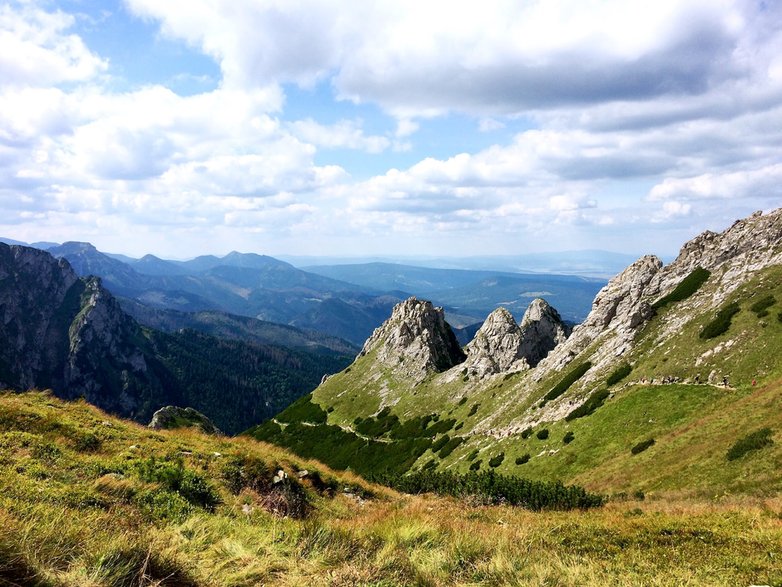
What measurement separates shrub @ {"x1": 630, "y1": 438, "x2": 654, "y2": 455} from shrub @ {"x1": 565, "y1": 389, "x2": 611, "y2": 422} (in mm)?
12016

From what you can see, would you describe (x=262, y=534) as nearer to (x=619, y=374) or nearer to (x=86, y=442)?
(x=86, y=442)

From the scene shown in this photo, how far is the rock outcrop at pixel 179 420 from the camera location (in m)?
44.2

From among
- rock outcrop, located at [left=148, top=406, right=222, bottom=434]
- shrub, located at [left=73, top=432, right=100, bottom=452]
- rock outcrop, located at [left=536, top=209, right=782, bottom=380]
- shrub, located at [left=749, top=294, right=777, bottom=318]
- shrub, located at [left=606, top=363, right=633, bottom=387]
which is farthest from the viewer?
rock outcrop, located at [left=536, top=209, right=782, bottom=380]

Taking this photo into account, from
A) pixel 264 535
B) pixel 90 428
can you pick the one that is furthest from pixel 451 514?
pixel 90 428

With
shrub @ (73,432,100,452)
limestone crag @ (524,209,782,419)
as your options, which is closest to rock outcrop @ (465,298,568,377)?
limestone crag @ (524,209,782,419)

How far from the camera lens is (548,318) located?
106 meters

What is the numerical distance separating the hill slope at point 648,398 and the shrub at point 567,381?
0.20 metres

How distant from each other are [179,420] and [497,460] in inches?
1439

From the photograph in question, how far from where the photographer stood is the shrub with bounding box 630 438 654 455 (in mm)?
35500

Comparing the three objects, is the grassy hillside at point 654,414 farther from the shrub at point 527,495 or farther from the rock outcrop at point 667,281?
the shrub at point 527,495

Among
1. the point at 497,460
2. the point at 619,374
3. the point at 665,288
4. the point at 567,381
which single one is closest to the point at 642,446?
the point at 497,460

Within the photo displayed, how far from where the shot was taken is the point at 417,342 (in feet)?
401

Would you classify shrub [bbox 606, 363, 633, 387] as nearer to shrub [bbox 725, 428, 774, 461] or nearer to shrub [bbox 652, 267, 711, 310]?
shrub [bbox 652, 267, 711, 310]

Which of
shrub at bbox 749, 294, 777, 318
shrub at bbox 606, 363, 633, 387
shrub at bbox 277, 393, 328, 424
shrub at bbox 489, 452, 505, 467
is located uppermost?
shrub at bbox 749, 294, 777, 318
